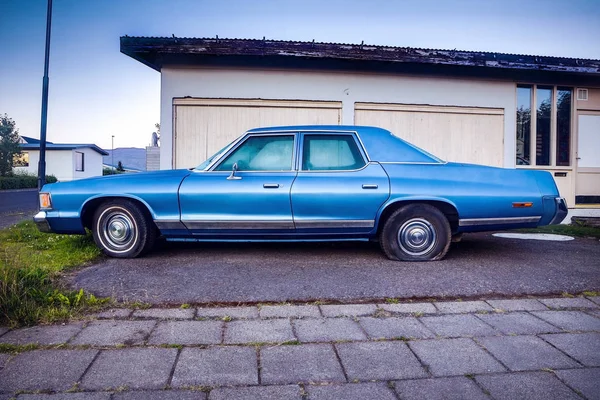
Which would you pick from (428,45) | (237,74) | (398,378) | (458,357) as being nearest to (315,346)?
(398,378)

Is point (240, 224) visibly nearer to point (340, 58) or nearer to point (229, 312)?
point (229, 312)

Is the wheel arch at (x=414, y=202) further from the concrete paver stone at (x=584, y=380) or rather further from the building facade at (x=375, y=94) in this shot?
the building facade at (x=375, y=94)

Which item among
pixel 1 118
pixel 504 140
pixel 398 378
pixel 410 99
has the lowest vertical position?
pixel 398 378

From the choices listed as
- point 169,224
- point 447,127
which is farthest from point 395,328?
point 447,127

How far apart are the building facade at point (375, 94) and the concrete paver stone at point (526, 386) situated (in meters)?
6.66

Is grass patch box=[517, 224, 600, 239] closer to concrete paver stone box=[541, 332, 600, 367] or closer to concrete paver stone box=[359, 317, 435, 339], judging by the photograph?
concrete paver stone box=[541, 332, 600, 367]

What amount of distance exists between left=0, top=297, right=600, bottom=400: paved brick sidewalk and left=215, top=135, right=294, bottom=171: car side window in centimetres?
202

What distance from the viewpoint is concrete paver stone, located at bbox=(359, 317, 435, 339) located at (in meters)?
2.77

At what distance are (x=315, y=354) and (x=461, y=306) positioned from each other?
1419 millimetres

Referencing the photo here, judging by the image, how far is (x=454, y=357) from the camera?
8.11 ft

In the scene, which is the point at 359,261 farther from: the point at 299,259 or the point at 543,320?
Result: the point at 543,320

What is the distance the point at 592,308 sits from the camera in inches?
132

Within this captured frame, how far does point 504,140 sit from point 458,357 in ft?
24.7

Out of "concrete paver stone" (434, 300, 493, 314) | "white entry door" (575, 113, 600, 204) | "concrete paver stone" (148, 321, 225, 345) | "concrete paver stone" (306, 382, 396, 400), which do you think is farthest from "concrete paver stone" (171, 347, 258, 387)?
"white entry door" (575, 113, 600, 204)
